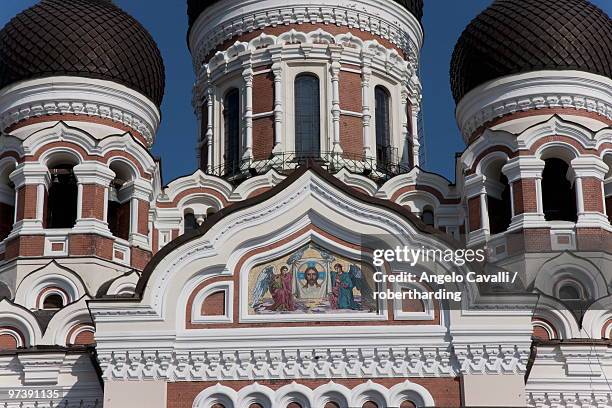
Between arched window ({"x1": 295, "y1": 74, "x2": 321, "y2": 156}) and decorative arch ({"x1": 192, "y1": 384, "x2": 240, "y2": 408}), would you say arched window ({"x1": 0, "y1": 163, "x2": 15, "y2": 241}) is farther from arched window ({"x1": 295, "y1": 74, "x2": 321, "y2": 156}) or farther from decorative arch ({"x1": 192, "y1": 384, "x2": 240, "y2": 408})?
→ decorative arch ({"x1": 192, "y1": 384, "x2": 240, "y2": 408})

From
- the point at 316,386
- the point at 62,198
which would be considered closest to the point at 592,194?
the point at 316,386

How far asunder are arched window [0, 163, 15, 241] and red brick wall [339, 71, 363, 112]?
5.35 metres

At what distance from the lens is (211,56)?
2291 centimetres

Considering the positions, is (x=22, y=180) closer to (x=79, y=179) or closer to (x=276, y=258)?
(x=79, y=179)

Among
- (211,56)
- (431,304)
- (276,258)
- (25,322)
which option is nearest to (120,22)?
(211,56)

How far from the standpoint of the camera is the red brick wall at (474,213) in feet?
65.0

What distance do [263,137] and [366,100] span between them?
177 centimetres

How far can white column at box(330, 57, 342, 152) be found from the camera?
2138 cm

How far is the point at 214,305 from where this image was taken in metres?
16.0

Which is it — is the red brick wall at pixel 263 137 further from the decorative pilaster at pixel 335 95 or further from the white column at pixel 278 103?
the decorative pilaster at pixel 335 95

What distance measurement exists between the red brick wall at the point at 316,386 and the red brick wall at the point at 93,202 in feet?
15.4

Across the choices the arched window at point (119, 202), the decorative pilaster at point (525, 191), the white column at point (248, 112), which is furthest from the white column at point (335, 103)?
the arched window at point (119, 202)

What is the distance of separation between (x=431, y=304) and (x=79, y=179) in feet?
21.0

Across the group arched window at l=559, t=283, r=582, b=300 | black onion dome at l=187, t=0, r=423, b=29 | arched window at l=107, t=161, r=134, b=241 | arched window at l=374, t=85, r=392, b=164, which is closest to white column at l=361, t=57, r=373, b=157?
arched window at l=374, t=85, r=392, b=164
